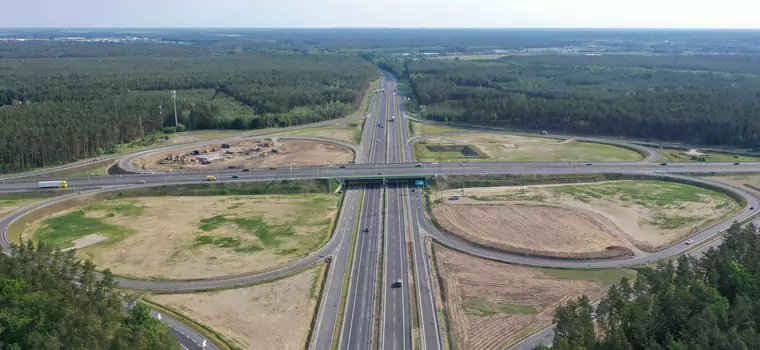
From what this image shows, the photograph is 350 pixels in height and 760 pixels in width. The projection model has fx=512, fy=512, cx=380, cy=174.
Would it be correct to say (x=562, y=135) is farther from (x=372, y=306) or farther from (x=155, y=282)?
(x=155, y=282)

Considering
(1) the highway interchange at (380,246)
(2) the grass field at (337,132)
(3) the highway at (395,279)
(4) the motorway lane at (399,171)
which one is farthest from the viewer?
(2) the grass field at (337,132)

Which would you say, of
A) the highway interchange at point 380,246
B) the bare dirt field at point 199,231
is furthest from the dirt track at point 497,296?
the bare dirt field at point 199,231

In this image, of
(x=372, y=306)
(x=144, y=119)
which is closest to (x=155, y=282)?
(x=372, y=306)

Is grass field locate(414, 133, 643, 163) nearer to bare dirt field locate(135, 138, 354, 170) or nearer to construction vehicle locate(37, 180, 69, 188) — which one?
bare dirt field locate(135, 138, 354, 170)

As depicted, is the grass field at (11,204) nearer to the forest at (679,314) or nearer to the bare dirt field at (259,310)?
the bare dirt field at (259,310)

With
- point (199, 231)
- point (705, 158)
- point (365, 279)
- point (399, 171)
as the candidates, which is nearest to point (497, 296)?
point (365, 279)

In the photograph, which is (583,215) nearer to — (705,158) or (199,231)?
(705,158)
